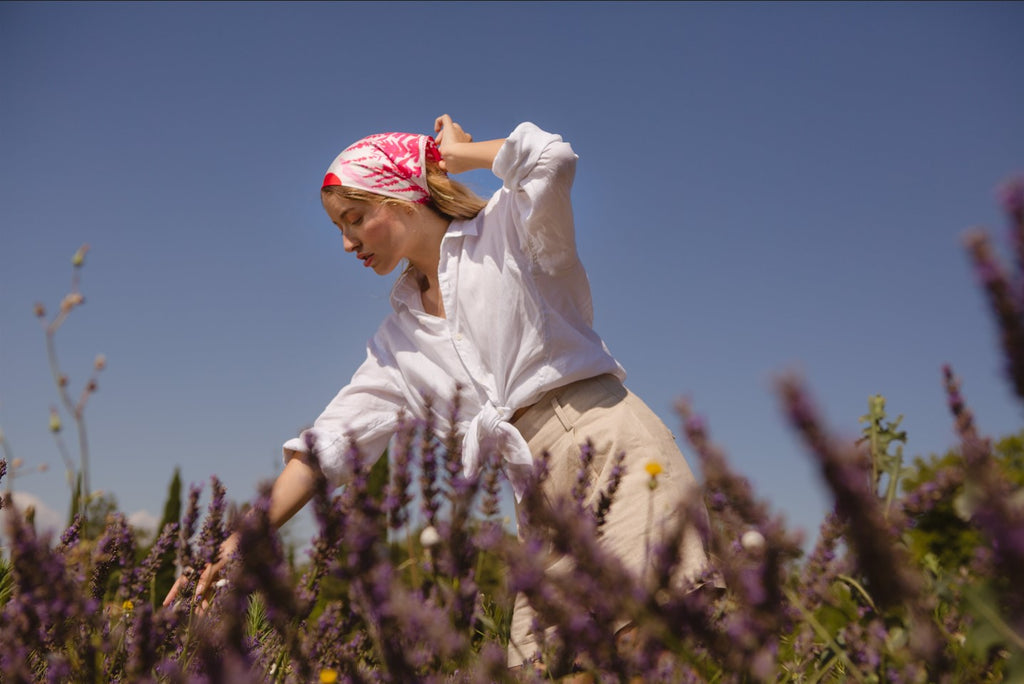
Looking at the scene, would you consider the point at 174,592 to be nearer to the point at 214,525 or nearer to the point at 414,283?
the point at 214,525

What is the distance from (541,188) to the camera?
2.57 metres

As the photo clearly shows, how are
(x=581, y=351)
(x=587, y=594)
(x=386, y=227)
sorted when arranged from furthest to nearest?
(x=386, y=227)
(x=581, y=351)
(x=587, y=594)

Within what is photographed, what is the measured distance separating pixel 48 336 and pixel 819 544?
2.05m

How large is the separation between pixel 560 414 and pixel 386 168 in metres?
1.24

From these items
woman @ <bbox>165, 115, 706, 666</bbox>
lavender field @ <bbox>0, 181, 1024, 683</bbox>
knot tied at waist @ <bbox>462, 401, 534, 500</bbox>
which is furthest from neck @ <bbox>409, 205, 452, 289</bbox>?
lavender field @ <bbox>0, 181, 1024, 683</bbox>

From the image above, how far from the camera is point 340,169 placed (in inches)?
126

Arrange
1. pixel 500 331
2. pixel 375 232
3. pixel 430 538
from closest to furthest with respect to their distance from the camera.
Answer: pixel 430 538 → pixel 500 331 → pixel 375 232

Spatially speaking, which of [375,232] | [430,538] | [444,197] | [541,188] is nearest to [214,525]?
[430,538]

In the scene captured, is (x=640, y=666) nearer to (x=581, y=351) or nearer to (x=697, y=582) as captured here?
(x=697, y=582)

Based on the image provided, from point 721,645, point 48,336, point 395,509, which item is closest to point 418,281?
point 48,336

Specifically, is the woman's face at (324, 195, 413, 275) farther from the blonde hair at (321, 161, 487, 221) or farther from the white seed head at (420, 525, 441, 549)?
the white seed head at (420, 525, 441, 549)

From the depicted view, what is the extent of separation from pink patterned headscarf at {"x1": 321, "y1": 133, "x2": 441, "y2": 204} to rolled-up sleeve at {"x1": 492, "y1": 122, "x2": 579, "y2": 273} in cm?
54

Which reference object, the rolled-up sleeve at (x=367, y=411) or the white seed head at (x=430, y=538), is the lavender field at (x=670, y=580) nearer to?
the white seed head at (x=430, y=538)

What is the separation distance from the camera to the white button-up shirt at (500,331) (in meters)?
2.61
